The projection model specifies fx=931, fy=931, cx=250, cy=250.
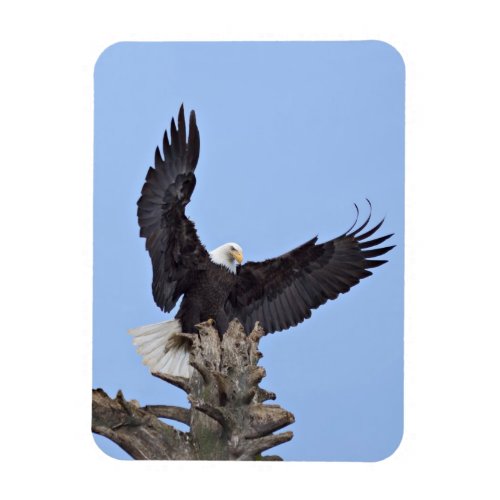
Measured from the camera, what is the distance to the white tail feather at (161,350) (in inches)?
186

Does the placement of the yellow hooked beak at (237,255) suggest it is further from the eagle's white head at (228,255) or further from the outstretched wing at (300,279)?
the outstretched wing at (300,279)

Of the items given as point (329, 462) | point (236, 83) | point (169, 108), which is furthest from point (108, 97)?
point (329, 462)

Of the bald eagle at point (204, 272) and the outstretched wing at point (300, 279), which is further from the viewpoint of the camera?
the outstretched wing at point (300, 279)

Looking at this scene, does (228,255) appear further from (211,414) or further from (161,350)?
(211,414)

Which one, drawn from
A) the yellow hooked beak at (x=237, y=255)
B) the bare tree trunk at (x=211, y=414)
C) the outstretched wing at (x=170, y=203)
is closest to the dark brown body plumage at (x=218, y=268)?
the outstretched wing at (x=170, y=203)

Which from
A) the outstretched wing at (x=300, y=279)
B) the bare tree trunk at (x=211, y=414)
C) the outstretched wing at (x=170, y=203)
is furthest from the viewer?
the outstretched wing at (x=300, y=279)

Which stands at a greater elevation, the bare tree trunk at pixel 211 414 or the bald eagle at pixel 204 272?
the bald eagle at pixel 204 272

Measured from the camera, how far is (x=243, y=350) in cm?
457

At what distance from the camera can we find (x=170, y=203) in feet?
15.3

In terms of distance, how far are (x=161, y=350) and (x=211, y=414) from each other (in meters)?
0.49

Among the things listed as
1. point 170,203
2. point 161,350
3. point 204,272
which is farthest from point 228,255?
point 161,350

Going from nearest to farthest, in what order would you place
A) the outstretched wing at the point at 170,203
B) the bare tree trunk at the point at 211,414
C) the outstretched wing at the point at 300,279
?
the bare tree trunk at the point at 211,414 → the outstretched wing at the point at 170,203 → the outstretched wing at the point at 300,279

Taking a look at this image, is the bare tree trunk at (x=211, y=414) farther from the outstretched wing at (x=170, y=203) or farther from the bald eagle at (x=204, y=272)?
the outstretched wing at (x=170, y=203)

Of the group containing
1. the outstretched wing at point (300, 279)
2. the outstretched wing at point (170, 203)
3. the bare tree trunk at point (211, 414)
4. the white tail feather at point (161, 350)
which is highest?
the outstretched wing at point (170, 203)
